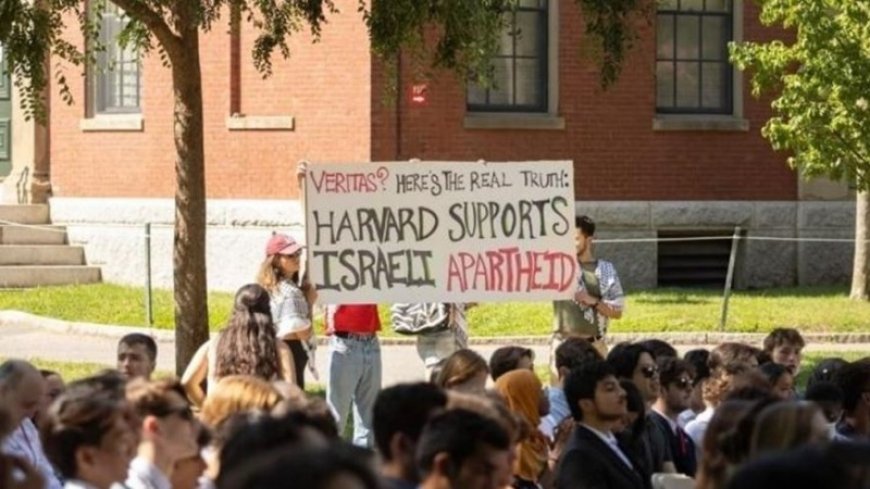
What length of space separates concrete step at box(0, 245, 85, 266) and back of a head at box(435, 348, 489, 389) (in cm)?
1792

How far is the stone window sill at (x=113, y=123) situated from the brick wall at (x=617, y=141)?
409 centimetres

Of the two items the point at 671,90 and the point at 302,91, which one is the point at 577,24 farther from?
the point at 302,91

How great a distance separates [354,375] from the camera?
46.2 feet

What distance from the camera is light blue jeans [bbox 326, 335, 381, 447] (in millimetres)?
14086

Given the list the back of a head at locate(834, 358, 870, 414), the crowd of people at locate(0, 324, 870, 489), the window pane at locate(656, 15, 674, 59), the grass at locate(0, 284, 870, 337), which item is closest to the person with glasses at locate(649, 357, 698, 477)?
the crowd of people at locate(0, 324, 870, 489)

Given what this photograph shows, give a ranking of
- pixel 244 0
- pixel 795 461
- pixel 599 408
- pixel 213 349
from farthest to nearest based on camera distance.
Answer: pixel 244 0, pixel 213 349, pixel 599 408, pixel 795 461

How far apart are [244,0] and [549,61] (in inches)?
469

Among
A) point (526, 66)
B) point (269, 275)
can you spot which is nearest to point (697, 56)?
point (526, 66)

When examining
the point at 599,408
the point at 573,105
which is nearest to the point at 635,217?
the point at 573,105

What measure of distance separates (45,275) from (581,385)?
19.4 m

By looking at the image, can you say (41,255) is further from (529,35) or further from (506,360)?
(506,360)

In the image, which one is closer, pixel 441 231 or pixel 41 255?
pixel 441 231

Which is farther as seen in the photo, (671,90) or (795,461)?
(671,90)

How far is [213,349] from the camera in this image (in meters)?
11.9
